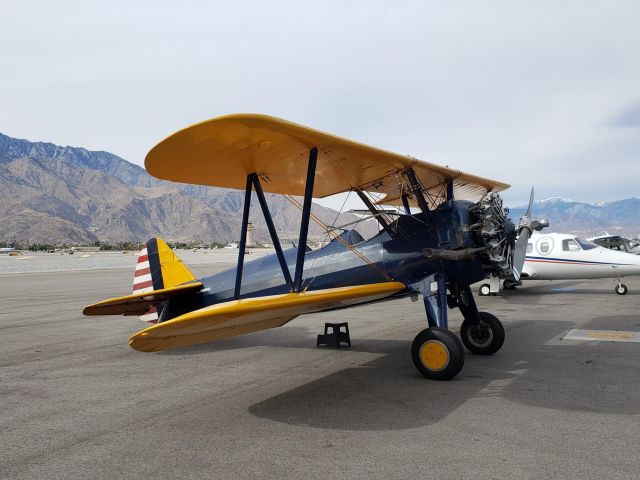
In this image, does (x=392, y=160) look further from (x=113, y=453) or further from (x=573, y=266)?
(x=573, y=266)

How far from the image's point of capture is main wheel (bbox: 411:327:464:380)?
5.63 m

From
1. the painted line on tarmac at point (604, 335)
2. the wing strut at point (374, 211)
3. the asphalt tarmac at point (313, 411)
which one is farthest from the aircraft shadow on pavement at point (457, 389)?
the wing strut at point (374, 211)

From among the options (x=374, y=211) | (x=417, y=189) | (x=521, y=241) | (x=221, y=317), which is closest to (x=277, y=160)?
(x=374, y=211)

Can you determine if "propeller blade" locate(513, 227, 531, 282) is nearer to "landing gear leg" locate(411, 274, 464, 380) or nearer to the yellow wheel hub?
"landing gear leg" locate(411, 274, 464, 380)

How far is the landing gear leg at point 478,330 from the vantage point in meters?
7.22

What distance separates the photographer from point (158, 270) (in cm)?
902

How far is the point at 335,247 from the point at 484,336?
2557 millimetres

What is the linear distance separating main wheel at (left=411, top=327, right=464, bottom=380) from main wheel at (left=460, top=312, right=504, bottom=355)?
1743 millimetres

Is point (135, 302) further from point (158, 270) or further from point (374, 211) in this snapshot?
point (374, 211)

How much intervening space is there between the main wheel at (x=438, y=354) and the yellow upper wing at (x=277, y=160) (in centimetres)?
211

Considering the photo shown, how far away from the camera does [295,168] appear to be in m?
6.65

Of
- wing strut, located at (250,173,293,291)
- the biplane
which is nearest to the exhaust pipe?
the biplane

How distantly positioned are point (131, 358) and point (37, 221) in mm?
183552

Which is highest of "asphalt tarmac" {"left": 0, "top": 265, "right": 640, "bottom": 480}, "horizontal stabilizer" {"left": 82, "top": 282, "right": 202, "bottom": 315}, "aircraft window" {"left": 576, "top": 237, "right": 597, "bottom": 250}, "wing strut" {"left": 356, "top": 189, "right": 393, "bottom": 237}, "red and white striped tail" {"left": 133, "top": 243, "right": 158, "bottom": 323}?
"wing strut" {"left": 356, "top": 189, "right": 393, "bottom": 237}
